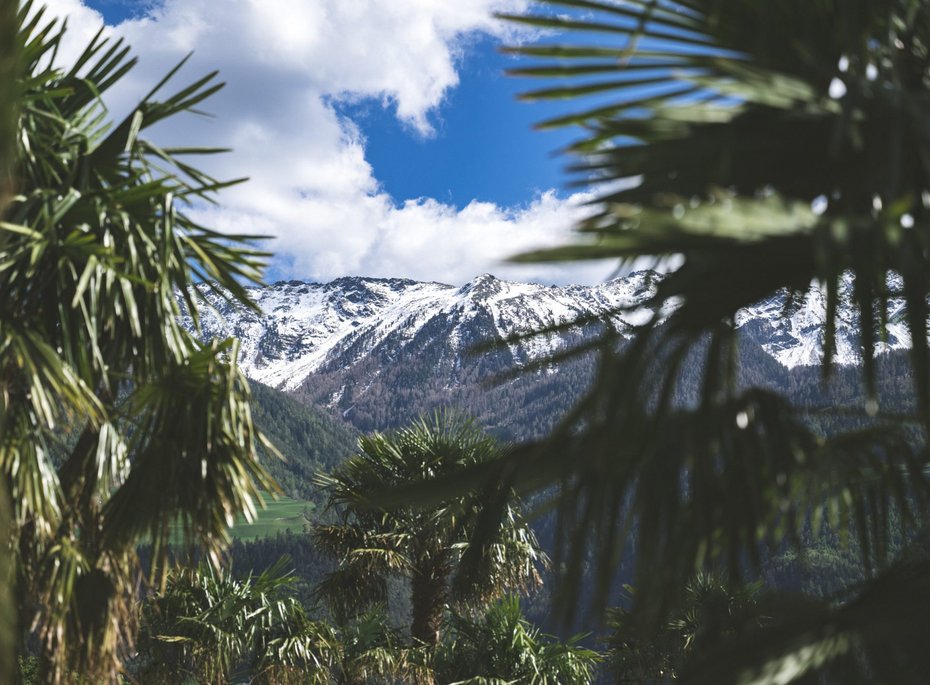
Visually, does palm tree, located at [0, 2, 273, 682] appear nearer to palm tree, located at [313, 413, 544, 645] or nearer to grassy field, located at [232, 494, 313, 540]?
palm tree, located at [313, 413, 544, 645]

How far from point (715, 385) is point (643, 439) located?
0.19 m

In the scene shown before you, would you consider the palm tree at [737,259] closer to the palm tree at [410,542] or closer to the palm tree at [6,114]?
the palm tree at [6,114]

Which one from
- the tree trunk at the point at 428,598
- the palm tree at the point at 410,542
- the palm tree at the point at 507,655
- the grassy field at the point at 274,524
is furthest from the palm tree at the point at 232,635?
the grassy field at the point at 274,524

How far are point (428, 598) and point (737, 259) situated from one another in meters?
7.92

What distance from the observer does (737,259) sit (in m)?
1.40

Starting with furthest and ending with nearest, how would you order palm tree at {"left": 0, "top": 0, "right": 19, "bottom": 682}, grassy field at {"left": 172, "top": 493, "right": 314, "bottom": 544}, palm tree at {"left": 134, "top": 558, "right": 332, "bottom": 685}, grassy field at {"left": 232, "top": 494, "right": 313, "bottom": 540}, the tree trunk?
1. grassy field at {"left": 232, "top": 494, "right": 313, "bottom": 540}
2. grassy field at {"left": 172, "top": 493, "right": 314, "bottom": 544}
3. the tree trunk
4. palm tree at {"left": 134, "top": 558, "right": 332, "bottom": 685}
5. palm tree at {"left": 0, "top": 0, "right": 19, "bottom": 682}

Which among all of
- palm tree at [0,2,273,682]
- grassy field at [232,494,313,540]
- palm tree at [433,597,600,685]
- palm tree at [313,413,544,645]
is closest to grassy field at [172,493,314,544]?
grassy field at [232,494,313,540]

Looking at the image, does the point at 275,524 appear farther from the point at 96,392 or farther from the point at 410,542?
the point at 96,392

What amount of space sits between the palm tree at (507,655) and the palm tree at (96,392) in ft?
17.0

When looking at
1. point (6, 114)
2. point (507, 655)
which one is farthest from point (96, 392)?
point (507, 655)

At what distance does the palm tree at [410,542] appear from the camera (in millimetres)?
8438

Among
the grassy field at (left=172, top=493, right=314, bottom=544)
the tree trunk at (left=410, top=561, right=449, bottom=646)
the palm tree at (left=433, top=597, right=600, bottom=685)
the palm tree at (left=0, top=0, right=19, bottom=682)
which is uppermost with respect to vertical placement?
the grassy field at (left=172, top=493, right=314, bottom=544)

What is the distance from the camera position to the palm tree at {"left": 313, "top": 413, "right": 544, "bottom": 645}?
8.44 metres

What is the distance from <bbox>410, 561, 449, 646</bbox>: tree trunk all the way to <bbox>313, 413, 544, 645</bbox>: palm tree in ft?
0.04
